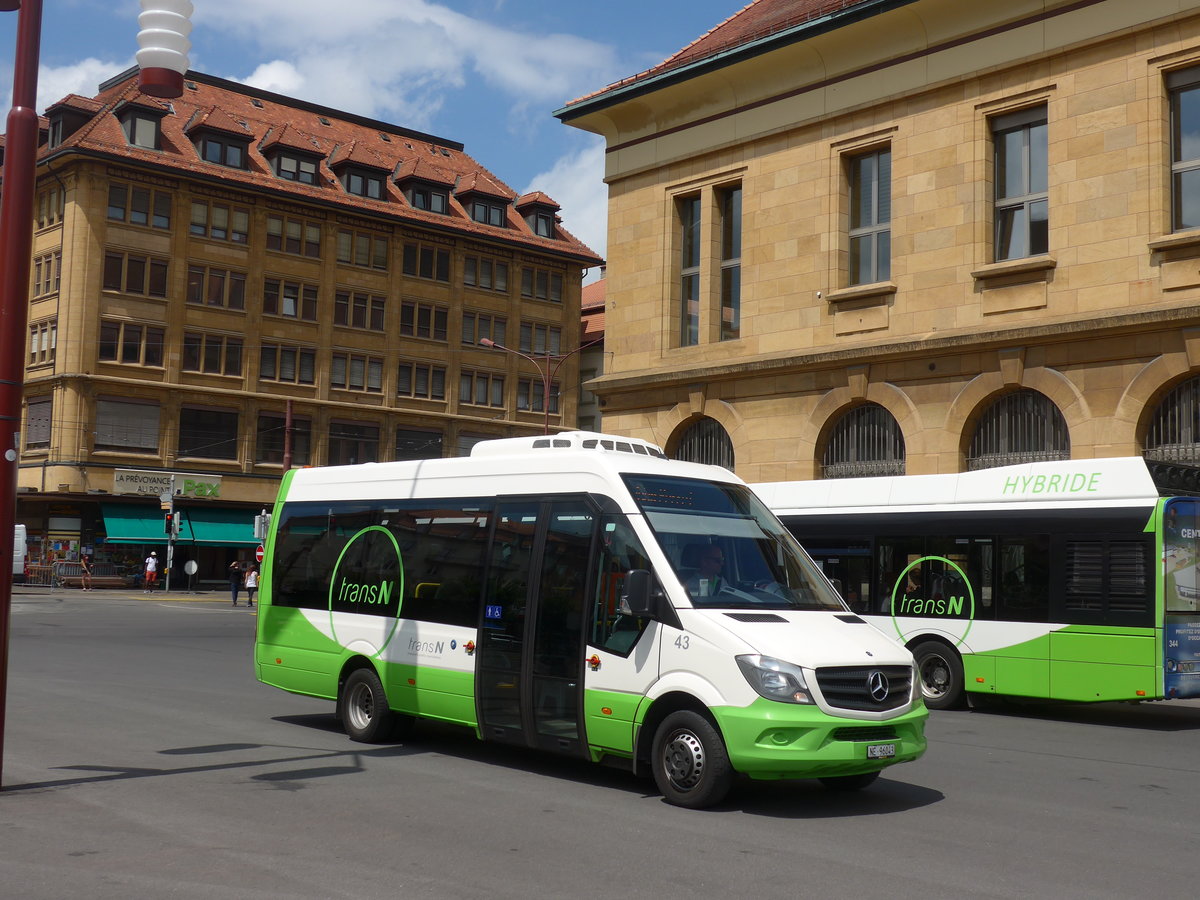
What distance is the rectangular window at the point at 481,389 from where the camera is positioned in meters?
67.4

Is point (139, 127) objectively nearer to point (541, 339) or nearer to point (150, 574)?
point (150, 574)

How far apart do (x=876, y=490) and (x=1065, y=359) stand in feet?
15.6

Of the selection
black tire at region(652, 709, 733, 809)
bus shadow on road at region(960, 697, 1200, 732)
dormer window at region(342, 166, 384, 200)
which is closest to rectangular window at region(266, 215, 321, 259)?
dormer window at region(342, 166, 384, 200)

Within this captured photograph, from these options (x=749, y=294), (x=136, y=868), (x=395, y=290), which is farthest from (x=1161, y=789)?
(x=395, y=290)

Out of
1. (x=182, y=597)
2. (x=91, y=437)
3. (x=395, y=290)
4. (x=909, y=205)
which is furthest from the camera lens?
(x=395, y=290)

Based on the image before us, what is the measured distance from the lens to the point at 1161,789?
35.3 feet

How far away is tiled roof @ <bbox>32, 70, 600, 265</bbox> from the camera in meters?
57.3

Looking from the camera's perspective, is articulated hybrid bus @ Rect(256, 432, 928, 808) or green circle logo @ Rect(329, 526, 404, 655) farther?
green circle logo @ Rect(329, 526, 404, 655)

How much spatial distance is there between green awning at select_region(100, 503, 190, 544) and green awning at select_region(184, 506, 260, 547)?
1.55m

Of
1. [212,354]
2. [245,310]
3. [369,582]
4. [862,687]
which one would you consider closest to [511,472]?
[369,582]

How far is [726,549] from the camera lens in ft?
33.2

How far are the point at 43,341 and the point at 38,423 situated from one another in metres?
3.53

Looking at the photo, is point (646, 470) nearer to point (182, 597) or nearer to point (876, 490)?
point (876, 490)

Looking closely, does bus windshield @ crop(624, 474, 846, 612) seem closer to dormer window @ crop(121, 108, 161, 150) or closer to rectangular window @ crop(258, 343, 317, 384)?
rectangular window @ crop(258, 343, 317, 384)
